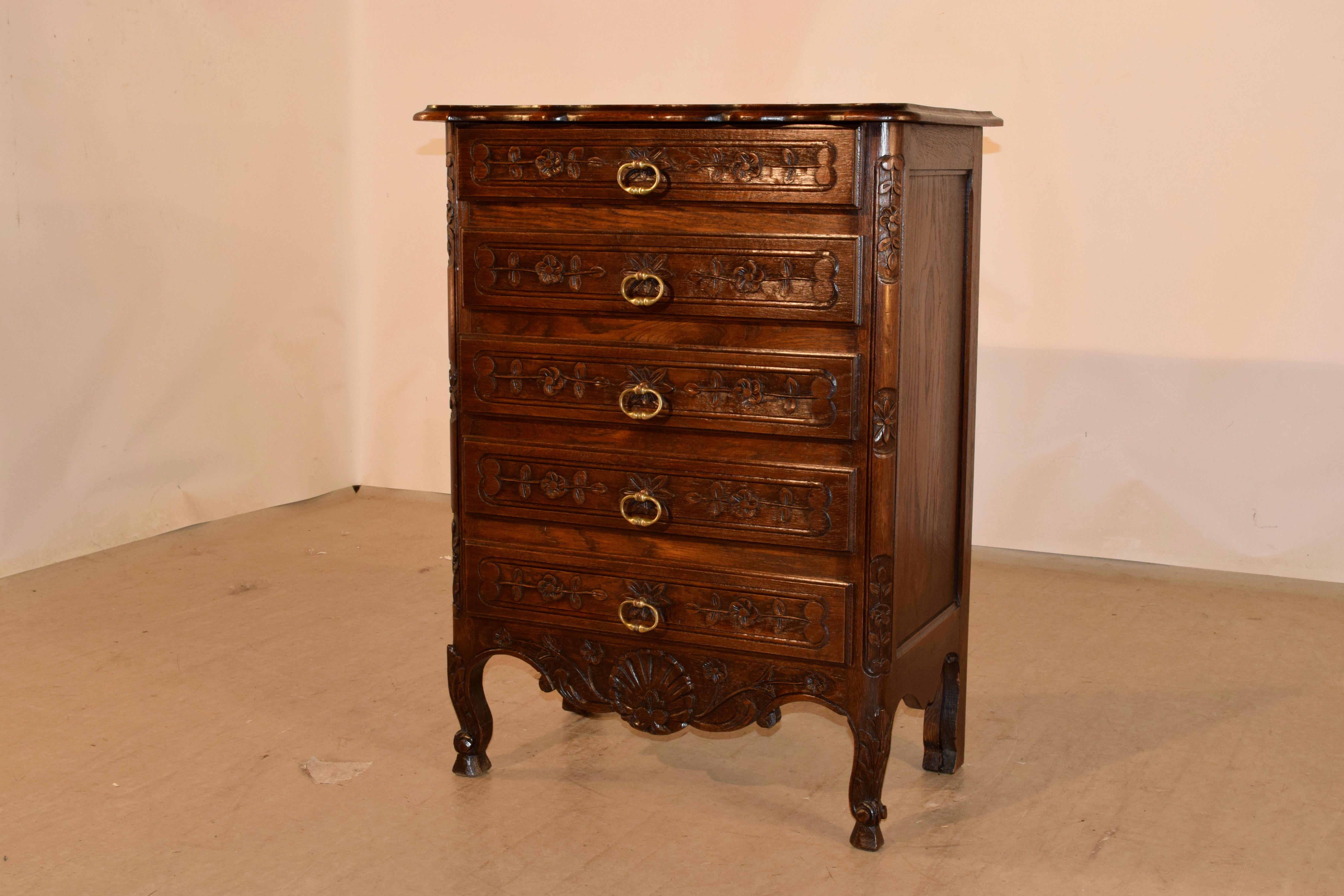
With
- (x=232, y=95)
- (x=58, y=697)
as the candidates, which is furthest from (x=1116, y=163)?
(x=58, y=697)

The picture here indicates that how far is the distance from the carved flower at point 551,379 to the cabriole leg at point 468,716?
0.51 m

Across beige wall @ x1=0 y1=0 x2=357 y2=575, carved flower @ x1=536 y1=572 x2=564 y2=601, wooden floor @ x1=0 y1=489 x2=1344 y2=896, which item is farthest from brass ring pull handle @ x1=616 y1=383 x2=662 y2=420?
beige wall @ x1=0 y1=0 x2=357 y2=575

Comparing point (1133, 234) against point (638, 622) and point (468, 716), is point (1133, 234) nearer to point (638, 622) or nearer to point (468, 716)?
point (638, 622)

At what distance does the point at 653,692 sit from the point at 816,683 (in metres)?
0.28

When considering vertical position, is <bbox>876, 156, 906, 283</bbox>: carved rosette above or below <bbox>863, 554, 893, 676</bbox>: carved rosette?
above

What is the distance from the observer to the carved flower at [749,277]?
203 centimetres

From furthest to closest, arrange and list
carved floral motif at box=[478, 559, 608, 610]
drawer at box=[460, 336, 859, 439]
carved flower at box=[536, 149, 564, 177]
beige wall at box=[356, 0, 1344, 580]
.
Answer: beige wall at box=[356, 0, 1344, 580] < carved floral motif at box=[478, 559, 608, 610] < carved flower at box=[536, 149, 564, 177] < drawer at box=[460, 336, 859, 439]

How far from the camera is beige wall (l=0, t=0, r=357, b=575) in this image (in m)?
3.62

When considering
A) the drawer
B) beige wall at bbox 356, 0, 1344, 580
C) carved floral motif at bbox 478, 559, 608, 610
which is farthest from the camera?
beige wall at bbox 356, 0, 1344, 580

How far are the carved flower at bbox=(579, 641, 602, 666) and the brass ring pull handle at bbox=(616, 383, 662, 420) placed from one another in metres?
0.39

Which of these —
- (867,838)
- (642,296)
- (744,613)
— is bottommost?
(867,838)

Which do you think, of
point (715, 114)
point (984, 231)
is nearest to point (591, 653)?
point (715, 114)

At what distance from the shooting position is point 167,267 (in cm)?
400

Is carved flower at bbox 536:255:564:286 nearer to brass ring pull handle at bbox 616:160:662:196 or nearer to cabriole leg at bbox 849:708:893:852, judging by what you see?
brass ring pull handle at bbox 616:160:662:196
